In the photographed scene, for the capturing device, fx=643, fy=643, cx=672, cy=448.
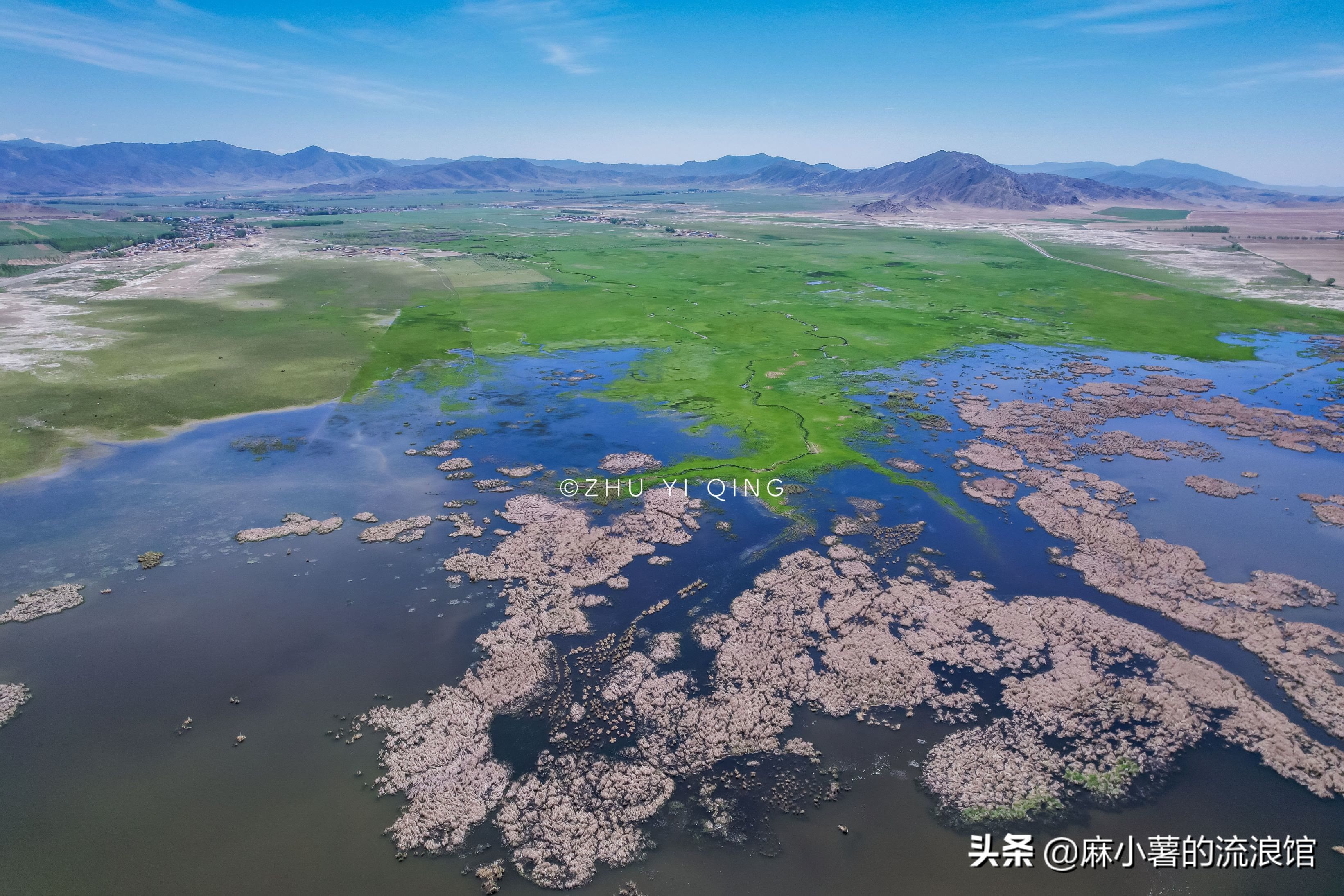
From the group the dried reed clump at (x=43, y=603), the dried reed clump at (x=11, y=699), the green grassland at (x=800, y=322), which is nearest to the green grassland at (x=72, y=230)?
the green grassland at (x=800, y=322)

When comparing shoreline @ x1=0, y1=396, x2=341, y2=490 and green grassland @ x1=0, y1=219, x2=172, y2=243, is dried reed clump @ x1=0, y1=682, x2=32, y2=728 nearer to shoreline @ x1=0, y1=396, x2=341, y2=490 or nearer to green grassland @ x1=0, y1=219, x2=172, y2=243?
shoreline @ x1=0, y1=396, x2=341, y2=490

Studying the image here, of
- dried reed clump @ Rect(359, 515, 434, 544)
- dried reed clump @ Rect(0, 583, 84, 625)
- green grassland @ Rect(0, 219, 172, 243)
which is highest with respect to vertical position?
green grassland @ Rect(0, 219, 172, 243)

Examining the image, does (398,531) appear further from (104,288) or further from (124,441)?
(104,288)

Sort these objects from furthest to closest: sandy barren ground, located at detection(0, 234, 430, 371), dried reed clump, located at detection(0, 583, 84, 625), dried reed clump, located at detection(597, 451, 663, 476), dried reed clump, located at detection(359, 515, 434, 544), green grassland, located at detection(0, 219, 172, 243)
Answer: green grassland, located at detection(0, 219, 172, 243) → sandy barren ground, located at detection(0, 234, 430, 371) → dried reed clump, located at detection(597, 451, 663, 476) → dried reed clump, located at detection(359, 515, 434, 544) → dried reed clump, located at detection(0, 583, 84, 625)

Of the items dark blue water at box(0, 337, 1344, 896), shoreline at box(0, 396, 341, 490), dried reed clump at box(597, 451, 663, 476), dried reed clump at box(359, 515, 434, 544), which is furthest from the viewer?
dried reed clump at box(597, 451, 663, 476)

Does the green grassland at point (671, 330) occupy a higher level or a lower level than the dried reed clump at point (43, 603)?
higher

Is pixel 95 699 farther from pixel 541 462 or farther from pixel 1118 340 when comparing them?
pixel 1118 340

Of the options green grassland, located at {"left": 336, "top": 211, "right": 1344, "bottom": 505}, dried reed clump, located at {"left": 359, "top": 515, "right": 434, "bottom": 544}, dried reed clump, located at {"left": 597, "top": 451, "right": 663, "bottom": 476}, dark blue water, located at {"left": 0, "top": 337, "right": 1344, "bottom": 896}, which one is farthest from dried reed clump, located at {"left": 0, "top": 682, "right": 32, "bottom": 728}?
green grassland, located at {"left": 336, "top": 211, "right": 1344, "bottom": 505}

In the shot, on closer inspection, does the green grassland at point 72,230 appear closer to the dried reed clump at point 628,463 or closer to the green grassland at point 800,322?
the green grassland at point 800,322

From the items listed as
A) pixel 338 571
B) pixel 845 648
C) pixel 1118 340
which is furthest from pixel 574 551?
pixel 1118 340
